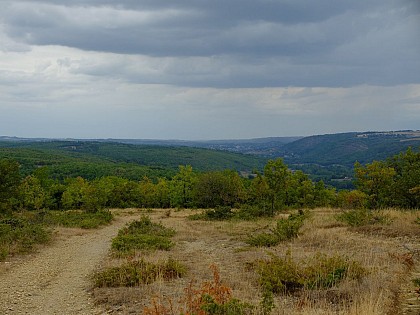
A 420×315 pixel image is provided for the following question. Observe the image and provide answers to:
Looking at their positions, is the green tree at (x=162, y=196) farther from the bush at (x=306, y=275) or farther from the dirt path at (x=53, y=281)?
the bush at (x=306, y=275)

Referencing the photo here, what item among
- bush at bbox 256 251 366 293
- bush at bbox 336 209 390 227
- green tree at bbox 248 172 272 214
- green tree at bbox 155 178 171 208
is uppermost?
bush at bbox 256 251 366 293

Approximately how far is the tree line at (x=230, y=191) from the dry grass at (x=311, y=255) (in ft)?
15.3

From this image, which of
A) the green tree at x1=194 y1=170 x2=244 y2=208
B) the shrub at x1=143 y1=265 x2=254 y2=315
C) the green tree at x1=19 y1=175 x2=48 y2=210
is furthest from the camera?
the green tree at x1=194 y1=170 x2=244 y2=208

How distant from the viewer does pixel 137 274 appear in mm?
9805

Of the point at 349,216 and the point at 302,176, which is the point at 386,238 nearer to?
the point at 349,216

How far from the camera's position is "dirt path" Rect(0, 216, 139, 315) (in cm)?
848

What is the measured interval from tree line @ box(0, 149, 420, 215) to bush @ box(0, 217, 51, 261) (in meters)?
7.81

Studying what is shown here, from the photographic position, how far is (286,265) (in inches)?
347

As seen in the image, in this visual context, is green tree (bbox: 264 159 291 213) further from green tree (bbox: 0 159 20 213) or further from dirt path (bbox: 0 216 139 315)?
green tree (bbox: 0 159 20 213)

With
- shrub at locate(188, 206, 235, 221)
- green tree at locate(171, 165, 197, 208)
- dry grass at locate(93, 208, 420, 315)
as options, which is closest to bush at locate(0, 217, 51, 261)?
dry grass at locate(93, 208, 420, 315)

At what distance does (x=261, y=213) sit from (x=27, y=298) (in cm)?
2096

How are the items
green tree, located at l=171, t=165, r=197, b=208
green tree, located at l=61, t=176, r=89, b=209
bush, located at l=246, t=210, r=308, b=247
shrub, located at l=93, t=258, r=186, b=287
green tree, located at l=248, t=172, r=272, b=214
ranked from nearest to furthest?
shrub, located at l=93, t=258, r=186, b=287 → bush, located at l=246, t=210, r=308, b=247 → green tree, located at l=248, t=172, r=272, b=214 → green tree, located at l=61, t=176, r=89, b=209 → green tree, located at l=171, t=165, r=197, b=208

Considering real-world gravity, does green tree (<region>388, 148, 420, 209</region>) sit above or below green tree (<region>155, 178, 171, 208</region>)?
above

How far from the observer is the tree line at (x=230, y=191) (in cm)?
2559
